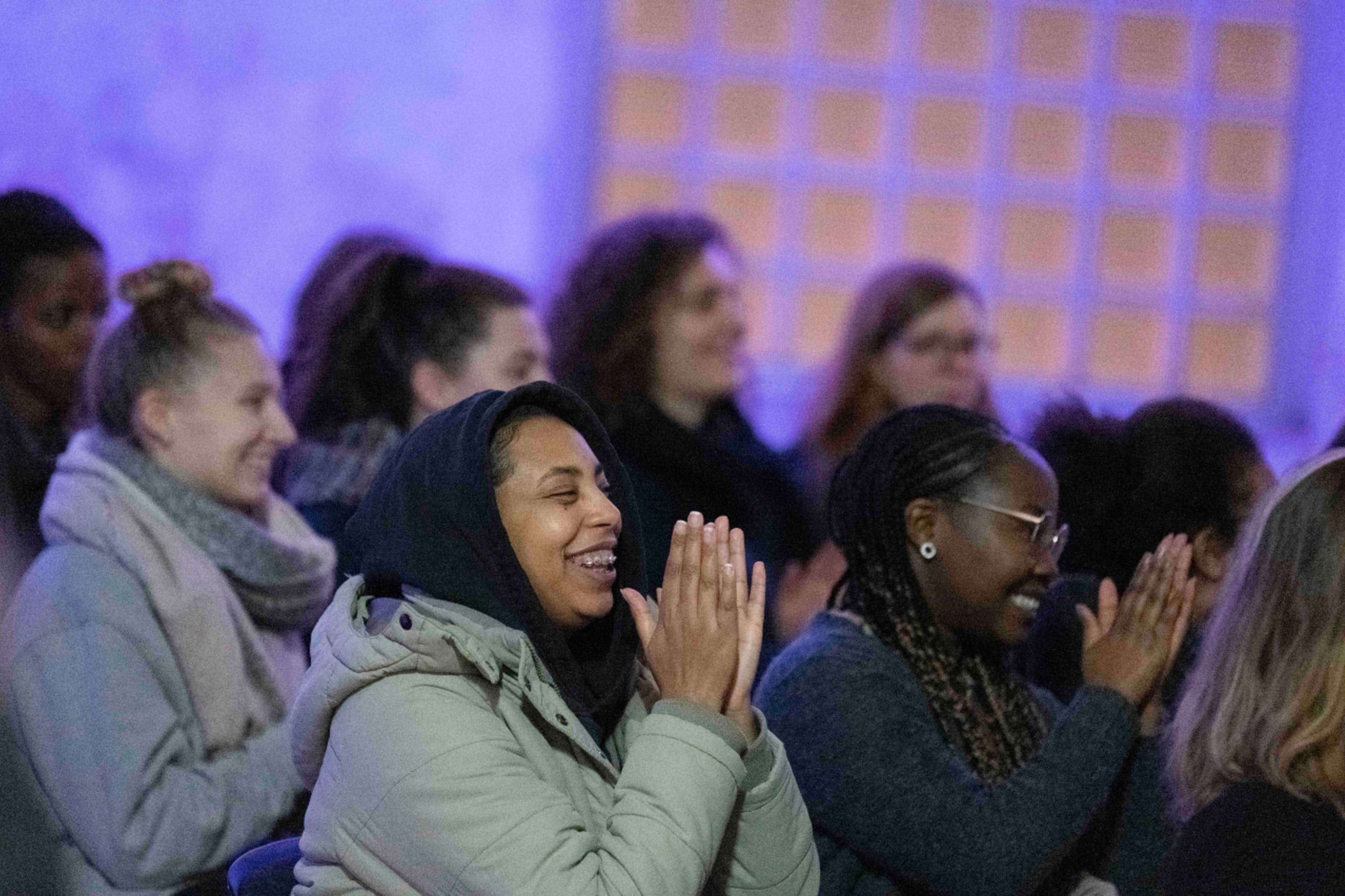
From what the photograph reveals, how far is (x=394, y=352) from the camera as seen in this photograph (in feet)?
11.5

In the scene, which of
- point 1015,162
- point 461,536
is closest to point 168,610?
point 461,536

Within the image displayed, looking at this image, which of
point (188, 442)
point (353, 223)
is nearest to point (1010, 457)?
point (188, 442)

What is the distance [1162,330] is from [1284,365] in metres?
0.40

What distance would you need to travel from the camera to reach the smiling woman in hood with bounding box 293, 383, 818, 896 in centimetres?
182

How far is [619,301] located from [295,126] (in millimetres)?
1268

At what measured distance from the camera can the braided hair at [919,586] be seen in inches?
95.5

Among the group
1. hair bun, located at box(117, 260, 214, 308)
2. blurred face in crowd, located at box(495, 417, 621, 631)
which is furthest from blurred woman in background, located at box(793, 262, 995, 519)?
blurred face in crowd, located at box(495, 417, 621, 631)

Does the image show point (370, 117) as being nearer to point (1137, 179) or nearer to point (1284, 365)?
point (1137, 179)

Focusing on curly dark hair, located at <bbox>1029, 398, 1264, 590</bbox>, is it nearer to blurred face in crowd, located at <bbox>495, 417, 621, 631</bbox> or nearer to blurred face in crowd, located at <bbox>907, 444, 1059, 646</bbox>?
blurred face in crowd, located at <bbox>907, 444, 1059, 646</bbox>

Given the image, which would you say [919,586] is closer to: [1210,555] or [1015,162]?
[1210,555]

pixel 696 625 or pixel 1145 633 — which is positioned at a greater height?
pixel 696 625

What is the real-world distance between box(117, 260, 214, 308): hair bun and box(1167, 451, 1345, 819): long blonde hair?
188 cm

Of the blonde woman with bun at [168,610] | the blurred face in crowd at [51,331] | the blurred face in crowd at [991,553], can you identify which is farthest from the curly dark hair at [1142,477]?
the blurred face in crowd at [51,331]

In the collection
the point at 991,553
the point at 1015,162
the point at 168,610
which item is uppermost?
the point at 1015,162
